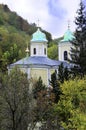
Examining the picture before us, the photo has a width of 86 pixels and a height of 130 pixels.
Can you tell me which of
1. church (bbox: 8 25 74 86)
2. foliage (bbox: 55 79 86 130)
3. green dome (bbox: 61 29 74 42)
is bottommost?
foliage (bbox: 55 79 86 130)

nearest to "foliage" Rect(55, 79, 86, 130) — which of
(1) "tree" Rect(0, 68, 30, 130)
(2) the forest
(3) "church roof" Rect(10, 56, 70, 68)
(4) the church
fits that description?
(2) the forest

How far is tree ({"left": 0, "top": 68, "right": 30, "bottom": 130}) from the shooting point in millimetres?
28672

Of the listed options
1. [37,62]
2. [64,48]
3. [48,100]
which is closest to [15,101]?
[48,100]

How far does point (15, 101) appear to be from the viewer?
94.3ft

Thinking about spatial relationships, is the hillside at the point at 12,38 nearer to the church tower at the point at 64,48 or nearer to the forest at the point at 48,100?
the church tower at the point at 64,48

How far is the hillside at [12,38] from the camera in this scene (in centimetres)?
7769

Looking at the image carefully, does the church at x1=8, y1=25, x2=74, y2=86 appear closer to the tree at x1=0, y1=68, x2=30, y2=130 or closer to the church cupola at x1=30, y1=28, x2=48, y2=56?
the church cupola at x1=30, y1=28, x2=48, y2=56

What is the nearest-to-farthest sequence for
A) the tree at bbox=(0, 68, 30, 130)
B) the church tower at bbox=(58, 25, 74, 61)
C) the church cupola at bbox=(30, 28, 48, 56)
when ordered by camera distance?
1. the tree at bbox=(0, 68, 30, 130)
2. the church cupola at bbox=(30, 28, 48, 56)
3. the church tower at bbox=(58, 25, 74, 61)

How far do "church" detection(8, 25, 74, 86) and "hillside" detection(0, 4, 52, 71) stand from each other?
10.3m

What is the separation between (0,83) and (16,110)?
2815 millimetres

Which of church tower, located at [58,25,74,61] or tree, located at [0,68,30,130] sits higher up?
church tower, located at [58,25,74,61]

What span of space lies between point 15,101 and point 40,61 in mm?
29022

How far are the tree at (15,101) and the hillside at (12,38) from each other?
40080 millimetres

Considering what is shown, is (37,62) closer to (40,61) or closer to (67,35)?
(40,61)
